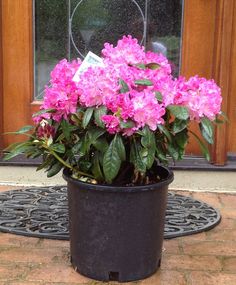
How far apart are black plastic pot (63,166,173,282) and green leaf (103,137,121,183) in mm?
113

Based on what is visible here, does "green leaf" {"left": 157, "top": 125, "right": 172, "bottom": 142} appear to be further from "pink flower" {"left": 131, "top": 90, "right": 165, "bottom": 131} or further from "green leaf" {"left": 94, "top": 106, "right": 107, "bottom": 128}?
"green leaf" {"left": 94, "top": 106, "right": 107, "bottom": 128}

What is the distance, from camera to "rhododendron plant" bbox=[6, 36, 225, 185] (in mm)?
2488

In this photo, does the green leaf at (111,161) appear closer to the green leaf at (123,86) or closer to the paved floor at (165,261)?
the green leaf at (123,86)

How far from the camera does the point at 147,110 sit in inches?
97.0

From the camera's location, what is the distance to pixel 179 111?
2.51 meters

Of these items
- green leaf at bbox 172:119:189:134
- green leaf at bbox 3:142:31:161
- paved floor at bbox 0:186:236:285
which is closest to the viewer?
green leaf at bbox 172:119:189:134

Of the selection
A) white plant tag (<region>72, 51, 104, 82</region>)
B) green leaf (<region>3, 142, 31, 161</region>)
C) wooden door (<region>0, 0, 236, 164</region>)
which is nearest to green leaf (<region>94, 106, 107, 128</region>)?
white plant tag (<region>72, 51, 104, 82</region>)

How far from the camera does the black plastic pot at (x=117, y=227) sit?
264cm

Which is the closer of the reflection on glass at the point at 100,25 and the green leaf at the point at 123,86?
the green leaf at the point at 123,86

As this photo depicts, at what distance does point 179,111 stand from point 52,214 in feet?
4.57

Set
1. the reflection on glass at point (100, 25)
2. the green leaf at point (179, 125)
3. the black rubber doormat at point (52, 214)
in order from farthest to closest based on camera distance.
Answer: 1. the reflection on glass at point (100, 25)
2. the black rubber doormat at point (52, 214)
3. the green leaf at point (179, 125)

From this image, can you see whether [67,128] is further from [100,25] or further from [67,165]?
[100,25]

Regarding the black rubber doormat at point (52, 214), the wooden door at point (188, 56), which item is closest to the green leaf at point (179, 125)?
the black rubber doormat at point (52, 214)

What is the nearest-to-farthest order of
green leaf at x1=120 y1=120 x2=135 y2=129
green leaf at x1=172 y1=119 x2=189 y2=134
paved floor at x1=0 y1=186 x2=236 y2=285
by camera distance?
green leaf at x1=120 y1=120 x2=135 y2=129 < green leaf at x1=172 y1=119 x2=189 y2=134 < paved floor at x1=0 y1=186 x2=236 y2=285
